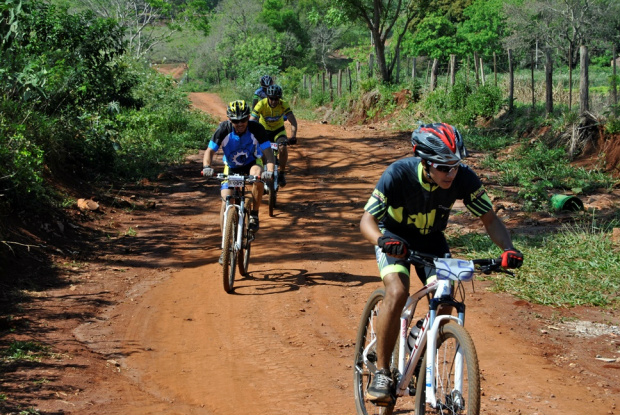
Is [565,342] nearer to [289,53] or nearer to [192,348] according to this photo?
[192,348]

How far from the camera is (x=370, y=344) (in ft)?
15.1

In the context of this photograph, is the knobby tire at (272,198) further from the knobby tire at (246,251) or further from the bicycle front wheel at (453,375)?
the bicycle front wheel at (453,375)

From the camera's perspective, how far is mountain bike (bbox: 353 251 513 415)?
3.59 meters

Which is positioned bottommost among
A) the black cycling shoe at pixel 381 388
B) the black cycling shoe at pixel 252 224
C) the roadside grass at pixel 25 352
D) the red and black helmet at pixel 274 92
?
the roadside grass at pixel 25 352

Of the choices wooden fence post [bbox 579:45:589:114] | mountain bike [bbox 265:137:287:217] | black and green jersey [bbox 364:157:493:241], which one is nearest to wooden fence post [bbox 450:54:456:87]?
wooden fence post [bbox 579:45:589:114]

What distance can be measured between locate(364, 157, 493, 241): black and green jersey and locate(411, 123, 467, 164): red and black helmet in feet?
0.87

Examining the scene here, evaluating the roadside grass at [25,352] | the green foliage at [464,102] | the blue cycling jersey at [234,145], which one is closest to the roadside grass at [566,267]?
the blue cycling jersey at [234,145]

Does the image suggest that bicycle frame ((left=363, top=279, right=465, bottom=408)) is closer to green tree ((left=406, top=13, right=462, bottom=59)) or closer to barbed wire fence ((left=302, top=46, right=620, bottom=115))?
barbed wire fence ((left=302, top=46, right=620, bottom=115))

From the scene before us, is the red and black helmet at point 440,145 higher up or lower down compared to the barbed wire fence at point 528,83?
lower down

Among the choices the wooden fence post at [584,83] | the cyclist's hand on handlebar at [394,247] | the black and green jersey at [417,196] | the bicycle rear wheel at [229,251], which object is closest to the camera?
the cyclist's hand on handlebar at [394,247]

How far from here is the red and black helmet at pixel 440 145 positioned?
157 inches

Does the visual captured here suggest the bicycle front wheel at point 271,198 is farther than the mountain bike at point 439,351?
Yes

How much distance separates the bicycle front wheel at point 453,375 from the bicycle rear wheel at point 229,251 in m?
4.21

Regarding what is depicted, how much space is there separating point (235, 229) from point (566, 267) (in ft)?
12.9
